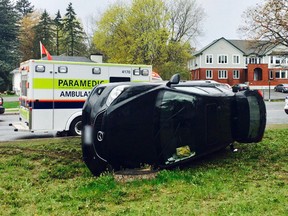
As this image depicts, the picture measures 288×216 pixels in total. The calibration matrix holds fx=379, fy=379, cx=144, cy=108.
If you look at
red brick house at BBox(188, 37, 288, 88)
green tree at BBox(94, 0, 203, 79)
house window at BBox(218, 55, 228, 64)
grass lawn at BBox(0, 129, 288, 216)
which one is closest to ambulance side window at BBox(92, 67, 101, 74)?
grass lawn at BBox(0, 129, 288, 216)

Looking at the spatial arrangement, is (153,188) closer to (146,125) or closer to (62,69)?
(146,125)

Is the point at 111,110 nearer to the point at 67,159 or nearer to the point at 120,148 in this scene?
the point at 120,148

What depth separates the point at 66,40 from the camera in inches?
2486

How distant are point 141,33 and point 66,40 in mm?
18043

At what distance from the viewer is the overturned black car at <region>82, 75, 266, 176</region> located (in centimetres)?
591

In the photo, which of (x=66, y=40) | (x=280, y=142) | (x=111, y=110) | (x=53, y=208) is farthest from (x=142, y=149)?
(x=66, y=40)

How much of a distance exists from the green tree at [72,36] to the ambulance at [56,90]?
174ft

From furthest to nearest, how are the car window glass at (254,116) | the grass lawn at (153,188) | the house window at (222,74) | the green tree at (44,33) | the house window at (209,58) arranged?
the house window at (222,74), the house window at (209,58), the green tree at (44,33), the car window glass at (254,116), the grass lawn at (153,188)

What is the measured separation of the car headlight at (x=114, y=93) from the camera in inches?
236

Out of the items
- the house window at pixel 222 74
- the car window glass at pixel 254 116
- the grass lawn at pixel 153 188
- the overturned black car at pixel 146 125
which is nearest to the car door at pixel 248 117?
the car window glass at pixel 254 116

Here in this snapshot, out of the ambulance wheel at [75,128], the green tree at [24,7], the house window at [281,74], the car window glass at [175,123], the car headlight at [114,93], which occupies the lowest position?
the ambulance wheel at [75,128]

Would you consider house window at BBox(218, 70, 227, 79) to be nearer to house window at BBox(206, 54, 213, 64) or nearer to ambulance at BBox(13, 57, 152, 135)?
house window at BBox(206, 54, 213, 64)

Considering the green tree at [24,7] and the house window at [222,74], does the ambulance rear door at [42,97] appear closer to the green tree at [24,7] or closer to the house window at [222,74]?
the house window at [222,74]

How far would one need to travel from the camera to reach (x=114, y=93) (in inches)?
238
